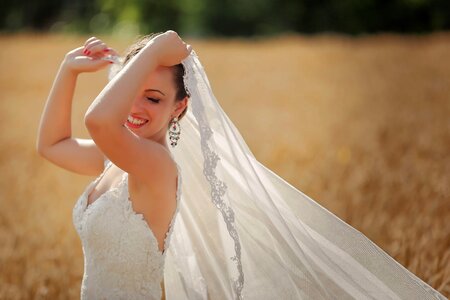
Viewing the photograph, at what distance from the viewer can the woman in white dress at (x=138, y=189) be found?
2.06 meters

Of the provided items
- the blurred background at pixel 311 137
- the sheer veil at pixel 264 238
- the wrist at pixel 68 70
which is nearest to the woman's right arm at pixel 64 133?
the wrist at pixel 68 70

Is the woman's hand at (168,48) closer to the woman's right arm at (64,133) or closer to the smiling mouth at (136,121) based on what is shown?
the smiling mouth at (136,121)

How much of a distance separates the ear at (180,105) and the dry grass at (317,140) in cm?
127

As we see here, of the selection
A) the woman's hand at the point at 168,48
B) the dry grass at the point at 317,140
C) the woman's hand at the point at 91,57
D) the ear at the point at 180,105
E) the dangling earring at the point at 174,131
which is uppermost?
the woman's hand at the point at 168,48

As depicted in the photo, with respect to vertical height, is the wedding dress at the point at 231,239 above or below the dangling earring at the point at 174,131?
below

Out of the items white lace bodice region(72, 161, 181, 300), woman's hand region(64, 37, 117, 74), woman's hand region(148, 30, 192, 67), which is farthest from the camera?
woman's hand region(64, 37, 117, 74)

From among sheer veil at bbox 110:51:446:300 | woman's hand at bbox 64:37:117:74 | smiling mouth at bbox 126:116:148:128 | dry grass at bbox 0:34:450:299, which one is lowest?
dry grass at bbox 0:34:450:299

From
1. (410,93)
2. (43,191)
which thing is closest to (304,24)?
(410,93)

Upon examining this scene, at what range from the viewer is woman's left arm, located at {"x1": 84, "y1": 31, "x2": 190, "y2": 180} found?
6.51 feet

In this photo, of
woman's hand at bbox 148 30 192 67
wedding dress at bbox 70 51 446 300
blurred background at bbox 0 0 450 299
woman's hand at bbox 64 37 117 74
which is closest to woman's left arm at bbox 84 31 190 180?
woman's hand at bbox 148 30 192 67

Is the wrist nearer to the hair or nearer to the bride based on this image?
the bride

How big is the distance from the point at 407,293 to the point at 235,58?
11.6 meters

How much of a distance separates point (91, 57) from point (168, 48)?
427 mm

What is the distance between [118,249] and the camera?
2.21m
